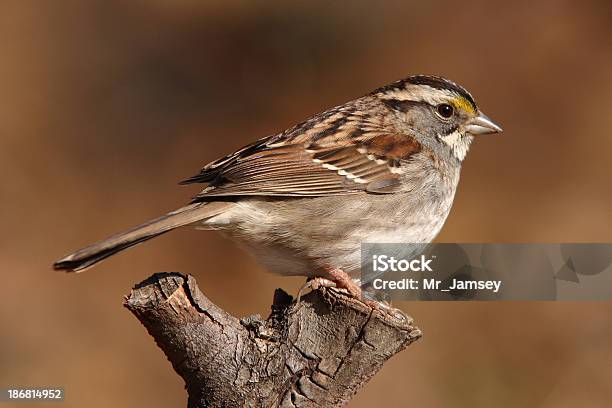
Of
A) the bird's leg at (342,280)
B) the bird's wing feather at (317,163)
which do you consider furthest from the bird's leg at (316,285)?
the bird's wing feather at (317,163)

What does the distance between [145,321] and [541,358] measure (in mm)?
4192

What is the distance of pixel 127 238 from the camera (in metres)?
3.63

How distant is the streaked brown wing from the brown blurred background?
2531mm

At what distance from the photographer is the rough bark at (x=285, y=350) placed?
11.2ft

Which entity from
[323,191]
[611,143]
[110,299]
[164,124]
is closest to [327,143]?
[323,191]

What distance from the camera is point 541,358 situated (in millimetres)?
6770

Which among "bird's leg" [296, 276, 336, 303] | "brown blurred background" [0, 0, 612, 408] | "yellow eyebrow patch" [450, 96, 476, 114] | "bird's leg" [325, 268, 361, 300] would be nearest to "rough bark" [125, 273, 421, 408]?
"bird's leg" [296, 276, 336, 303]

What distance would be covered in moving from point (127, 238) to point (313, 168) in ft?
3.59

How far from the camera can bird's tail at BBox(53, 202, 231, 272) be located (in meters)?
3.52

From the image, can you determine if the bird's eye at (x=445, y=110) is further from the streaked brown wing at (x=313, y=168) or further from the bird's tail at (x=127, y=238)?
the bird's tail at (x=127, y=238)

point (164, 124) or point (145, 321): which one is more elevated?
point (164, 124)

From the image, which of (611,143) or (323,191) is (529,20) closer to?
(611,143)

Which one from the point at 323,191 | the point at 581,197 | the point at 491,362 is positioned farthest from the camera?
the point at 581,197

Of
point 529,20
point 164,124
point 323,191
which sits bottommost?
point 323,191
